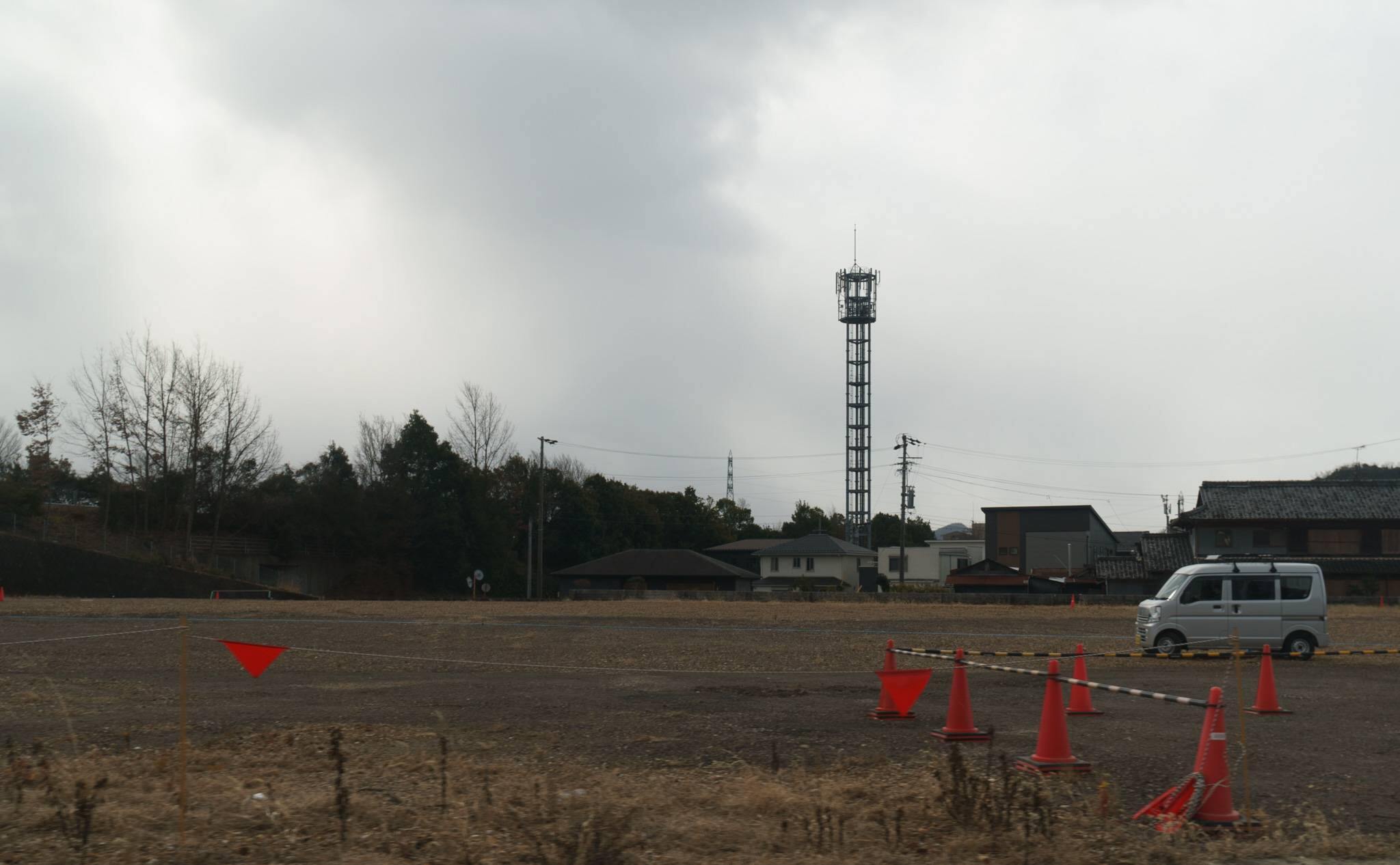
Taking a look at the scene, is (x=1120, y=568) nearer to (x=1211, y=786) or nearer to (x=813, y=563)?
(x=813, y=563)

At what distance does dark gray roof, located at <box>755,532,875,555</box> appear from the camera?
8925 centimetres

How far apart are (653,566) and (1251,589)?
58.8 metres

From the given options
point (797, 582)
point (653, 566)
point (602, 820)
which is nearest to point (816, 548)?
point (797, 582)

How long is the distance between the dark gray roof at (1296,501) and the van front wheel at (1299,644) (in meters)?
48.0

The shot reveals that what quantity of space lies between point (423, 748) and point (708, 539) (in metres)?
100

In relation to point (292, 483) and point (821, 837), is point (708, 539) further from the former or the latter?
point (821, 837)

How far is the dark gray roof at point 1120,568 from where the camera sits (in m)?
66.3

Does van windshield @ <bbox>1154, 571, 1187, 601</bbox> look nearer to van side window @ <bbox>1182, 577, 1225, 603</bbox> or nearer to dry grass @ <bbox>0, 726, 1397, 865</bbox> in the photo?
van side window @ <bbox>1182, 577, 1225, 603</bbox>

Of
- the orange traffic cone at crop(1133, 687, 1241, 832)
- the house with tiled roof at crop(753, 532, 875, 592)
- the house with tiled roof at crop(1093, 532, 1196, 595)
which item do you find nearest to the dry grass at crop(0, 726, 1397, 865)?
the orange traffic cone at crop(1133, 687, 1241, 832)

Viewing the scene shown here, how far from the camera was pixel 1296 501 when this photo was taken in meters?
65.4

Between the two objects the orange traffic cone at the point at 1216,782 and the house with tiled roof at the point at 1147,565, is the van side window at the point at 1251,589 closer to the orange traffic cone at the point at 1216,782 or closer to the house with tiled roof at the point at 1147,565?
the orange traffic cone at the point at 1216,782

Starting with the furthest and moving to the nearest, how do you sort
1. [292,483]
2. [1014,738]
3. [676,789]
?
[292,483], [1014,738], [676,789]

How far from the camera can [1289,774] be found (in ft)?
28.2

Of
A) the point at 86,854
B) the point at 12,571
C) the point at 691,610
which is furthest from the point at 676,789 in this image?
the point at 12,571
